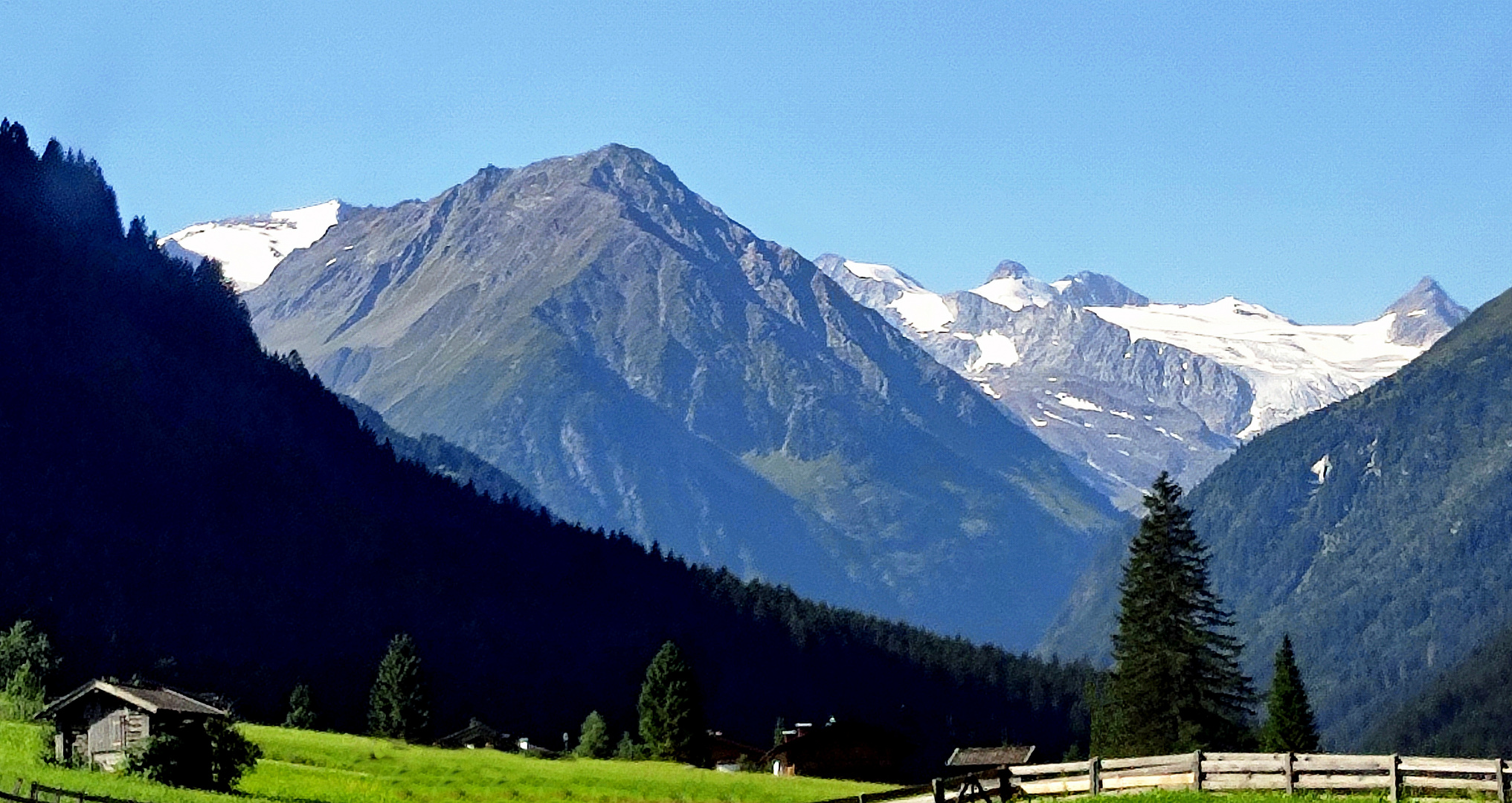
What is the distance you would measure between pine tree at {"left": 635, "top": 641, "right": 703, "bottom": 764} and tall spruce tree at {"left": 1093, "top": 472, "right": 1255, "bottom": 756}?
188ft

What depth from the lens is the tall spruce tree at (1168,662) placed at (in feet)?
389

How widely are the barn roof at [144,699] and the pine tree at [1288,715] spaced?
2964 inches

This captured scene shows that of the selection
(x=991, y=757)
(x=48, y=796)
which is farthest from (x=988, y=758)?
(x=48, y=796)

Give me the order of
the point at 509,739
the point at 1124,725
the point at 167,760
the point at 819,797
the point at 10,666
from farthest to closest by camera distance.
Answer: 1. the point at 509,739
2. the point at 10,666
3. the point at 1124,725
4. the point at 819,797
5. the point at 167,760

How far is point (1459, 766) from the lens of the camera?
58.7 m

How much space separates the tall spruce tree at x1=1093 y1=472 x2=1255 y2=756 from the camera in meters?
118

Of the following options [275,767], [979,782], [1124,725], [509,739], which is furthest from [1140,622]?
[509,739]

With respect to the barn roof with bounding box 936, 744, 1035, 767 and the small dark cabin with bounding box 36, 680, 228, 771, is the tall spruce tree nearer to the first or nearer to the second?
the barn roof with bounding box 936, 744, 1035, 767

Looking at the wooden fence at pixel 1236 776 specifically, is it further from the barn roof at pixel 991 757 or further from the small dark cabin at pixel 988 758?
the barn roof at pixel 991 757

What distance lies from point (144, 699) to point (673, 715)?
7740cm

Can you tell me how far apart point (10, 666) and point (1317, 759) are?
137m

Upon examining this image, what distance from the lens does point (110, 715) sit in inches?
4205

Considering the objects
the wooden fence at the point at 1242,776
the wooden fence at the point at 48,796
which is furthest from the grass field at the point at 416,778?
the wooden fence at the point at 1242,776

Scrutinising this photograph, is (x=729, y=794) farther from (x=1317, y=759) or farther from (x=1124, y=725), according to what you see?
(x=1317, y=759)
